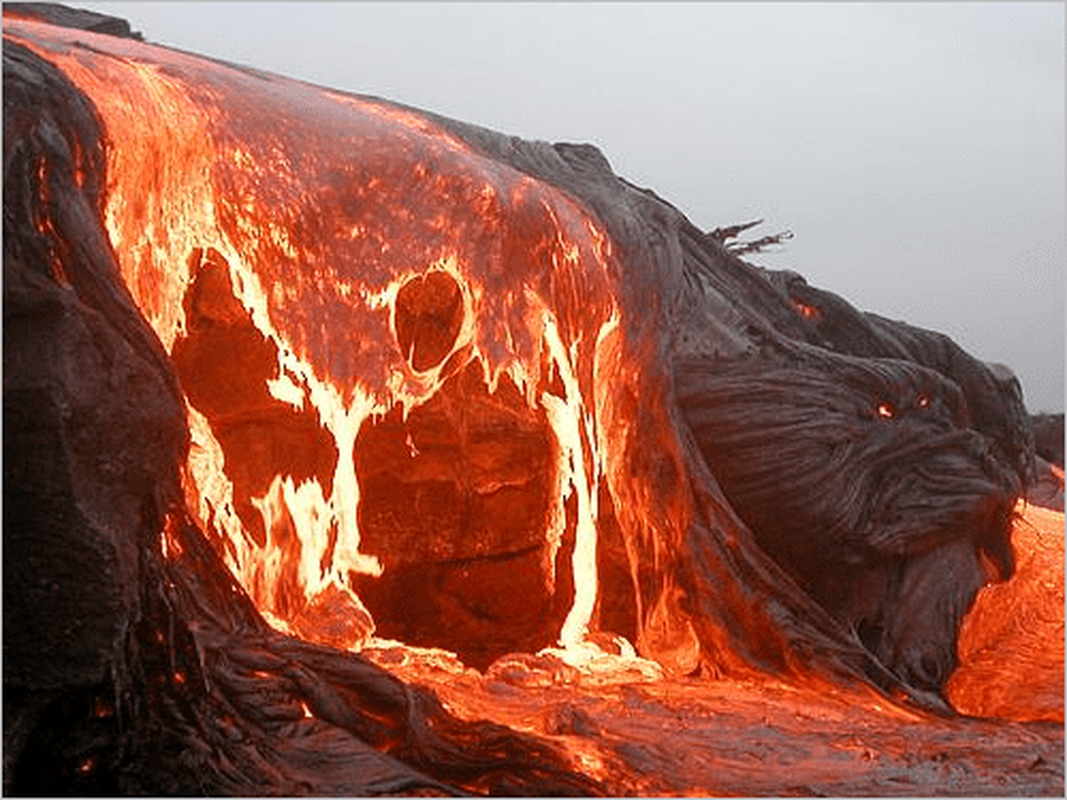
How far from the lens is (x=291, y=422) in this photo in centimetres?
669

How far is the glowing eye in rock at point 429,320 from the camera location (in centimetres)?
Answer: 701

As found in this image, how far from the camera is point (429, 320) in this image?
708cm

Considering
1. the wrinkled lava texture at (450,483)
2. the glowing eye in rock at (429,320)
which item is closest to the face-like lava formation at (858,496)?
the wrinkled lava texture at (450,483)

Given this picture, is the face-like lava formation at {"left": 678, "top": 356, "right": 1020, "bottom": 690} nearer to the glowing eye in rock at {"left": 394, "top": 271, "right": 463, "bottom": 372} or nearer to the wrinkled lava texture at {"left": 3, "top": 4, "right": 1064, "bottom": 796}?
the wrinkled lava texture at {"left": 3, "top": 4, "right": 1064, "bottom": 796}

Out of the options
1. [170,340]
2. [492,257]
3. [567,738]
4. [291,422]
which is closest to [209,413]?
[291,422]

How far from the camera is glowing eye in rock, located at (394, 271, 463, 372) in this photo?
23.0ft

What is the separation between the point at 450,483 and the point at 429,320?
0.81m

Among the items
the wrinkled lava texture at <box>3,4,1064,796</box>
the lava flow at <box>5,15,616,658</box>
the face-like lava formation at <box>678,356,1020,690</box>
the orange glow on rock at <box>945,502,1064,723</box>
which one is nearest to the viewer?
the wrinkled lava texture at <box>3,4,1064,796</box>

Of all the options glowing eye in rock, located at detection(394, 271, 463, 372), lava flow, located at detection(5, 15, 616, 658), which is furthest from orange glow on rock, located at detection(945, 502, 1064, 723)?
glowing eye in rock, located at detection(394, 271, 463, 372)

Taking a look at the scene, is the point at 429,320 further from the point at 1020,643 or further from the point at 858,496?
the point at 1020,643

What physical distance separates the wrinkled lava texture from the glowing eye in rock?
2cm

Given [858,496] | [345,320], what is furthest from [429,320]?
[858,496]

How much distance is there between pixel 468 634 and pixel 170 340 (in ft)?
7.64

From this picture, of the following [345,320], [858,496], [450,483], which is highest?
[345,320]
